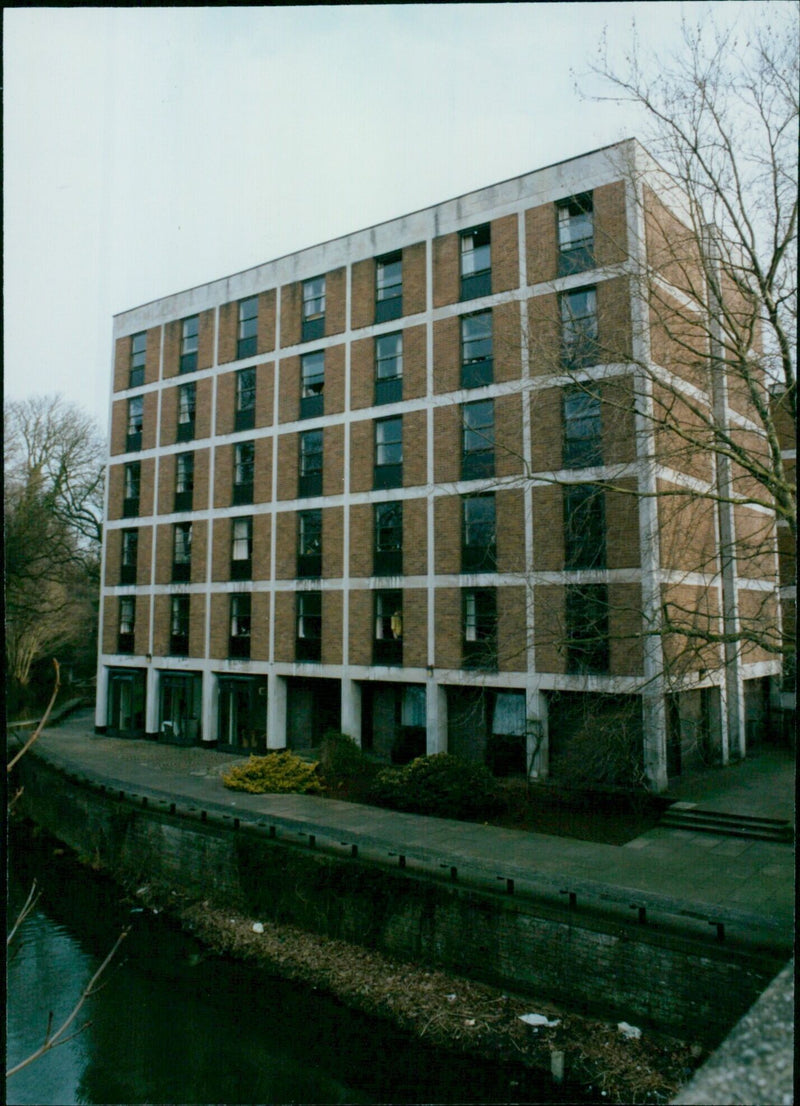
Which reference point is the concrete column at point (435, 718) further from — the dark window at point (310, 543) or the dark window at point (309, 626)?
the dark window at point (310, 543)

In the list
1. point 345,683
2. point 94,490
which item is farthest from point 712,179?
point 94,490

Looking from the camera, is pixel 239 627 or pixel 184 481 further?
pixel 184 481

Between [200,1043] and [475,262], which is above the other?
[475,262]

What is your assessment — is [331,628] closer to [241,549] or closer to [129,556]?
[241,549]

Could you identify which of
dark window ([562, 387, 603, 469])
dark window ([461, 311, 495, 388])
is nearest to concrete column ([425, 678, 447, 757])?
dark window ([562, 387, 603, 469])

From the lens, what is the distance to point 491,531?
17906 millimetres

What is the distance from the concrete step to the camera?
1265cm

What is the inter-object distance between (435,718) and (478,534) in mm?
4768

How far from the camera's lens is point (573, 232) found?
56.9 ft

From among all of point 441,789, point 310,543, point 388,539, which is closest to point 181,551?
point 310,543

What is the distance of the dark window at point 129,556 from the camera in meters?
25.9

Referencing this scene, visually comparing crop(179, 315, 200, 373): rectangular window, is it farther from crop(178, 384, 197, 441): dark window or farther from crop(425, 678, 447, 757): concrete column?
crop(425, 678, 447, 757): concrete column

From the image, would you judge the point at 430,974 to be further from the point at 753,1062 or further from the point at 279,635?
the point at 279,635

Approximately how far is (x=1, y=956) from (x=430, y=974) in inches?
383
